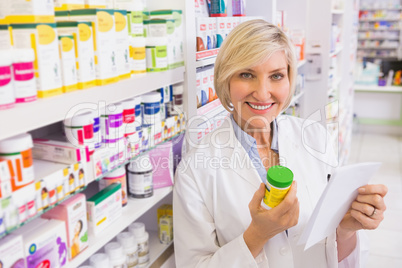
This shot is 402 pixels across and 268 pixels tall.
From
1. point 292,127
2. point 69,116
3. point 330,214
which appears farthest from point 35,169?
point 292,127

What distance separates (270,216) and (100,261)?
0.70 m

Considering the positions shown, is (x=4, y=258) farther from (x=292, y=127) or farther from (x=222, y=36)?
(x=222, y=36)

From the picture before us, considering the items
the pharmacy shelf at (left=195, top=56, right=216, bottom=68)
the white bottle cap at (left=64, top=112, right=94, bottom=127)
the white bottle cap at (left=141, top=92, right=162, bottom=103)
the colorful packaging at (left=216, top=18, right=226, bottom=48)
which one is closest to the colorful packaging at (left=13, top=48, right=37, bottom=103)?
the white bottle cap at (left=64, top=112, right=94, bottom=127)

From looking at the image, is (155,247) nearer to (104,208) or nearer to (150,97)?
(104,208)

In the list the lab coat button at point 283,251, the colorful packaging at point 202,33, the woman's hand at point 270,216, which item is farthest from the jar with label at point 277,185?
the colorful packaging at point 202,33

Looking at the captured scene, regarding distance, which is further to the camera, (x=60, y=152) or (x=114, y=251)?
(x=114, y=251)

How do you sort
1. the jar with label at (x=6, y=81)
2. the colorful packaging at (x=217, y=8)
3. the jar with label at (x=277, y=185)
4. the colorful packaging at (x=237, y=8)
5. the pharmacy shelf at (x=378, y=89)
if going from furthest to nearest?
the pharmacy shelf at (x=378, y=89) → the colorful packaging at (x=237, y=8) → the colorful packaging at (x=217, y=8) → the jar with label at (x=277, y=185) → the jar with label at (x=6, y=81)

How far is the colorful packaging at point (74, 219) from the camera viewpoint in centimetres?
131

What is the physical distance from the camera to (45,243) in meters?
1.20

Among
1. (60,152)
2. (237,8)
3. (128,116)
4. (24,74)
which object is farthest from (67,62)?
(237,8)

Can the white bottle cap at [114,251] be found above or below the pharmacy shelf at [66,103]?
below

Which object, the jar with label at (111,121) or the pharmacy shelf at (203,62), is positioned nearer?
the jar with label at (111,121)

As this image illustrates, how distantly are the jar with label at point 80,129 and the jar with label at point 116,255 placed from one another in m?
0.50

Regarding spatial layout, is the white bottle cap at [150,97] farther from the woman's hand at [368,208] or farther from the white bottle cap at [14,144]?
the woman's hand at [368,208]
